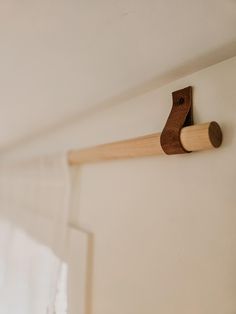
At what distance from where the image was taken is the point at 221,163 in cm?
38

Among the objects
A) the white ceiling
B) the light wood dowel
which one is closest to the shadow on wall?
the white ceiling

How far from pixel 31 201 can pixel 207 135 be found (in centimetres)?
71

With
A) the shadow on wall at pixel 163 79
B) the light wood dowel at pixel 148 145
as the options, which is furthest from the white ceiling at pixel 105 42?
the light wood dowel at pixel 148 145

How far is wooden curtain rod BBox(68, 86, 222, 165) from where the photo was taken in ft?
1.21

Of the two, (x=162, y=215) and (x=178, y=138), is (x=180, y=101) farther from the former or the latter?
(x=162, y=215)

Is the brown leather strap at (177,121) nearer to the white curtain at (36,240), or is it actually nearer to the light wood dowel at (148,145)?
the light wood dowel at (148,145)

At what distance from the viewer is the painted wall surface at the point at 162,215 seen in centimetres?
37

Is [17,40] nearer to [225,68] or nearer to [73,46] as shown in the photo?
[73,46]

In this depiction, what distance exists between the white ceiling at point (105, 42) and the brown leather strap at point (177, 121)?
44 millimetres

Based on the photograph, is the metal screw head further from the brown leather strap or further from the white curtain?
the white curtain

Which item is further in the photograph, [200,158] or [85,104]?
[85,104]

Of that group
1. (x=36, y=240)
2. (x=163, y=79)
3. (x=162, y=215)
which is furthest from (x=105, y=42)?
(x=36, y=240)

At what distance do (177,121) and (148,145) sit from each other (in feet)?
0.23

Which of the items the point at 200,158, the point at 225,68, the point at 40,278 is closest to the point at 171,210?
the point at 200,158
